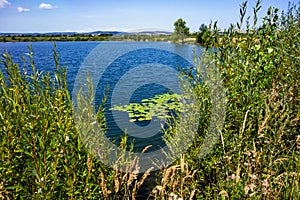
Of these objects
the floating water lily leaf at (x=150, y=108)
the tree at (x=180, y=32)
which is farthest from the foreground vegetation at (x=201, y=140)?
the floating water lily leaf at (x=150, y=108)

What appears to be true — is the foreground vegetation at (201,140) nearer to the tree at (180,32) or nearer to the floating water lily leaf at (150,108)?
the tree at (180,32)

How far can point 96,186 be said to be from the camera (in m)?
2.80

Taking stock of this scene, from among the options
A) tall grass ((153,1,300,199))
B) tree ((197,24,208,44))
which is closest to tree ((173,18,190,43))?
tree ((197,24,208,44))

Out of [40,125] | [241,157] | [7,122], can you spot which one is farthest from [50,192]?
[241,157]

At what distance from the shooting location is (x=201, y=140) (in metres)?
3.45

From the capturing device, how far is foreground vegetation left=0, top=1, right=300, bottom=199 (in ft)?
8.13

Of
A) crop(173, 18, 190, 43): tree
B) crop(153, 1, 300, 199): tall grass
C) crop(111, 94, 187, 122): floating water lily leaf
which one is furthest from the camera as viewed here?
crop(173, 18, 190, 43): tree

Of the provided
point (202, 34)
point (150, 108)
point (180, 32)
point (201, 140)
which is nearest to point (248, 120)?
point (201, 140)

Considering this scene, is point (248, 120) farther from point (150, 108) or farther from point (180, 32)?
point (180, 32)

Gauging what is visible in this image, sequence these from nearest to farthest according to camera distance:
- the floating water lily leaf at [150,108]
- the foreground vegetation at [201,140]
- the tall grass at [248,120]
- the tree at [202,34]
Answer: the foreground vegetation at [201,140] < the tall grass at [248,120] < the tree at [202,34] < the floating water lily leaf at [150,108]

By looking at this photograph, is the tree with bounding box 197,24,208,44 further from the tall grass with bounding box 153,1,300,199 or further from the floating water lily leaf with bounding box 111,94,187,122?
the floating water lily leaf with bounding box 111,94,187,122

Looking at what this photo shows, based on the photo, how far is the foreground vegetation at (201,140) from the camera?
2479 mm

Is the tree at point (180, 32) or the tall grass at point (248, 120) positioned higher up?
the tree at point (180, 32)

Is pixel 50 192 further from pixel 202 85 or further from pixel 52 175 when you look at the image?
pixel 202 85
